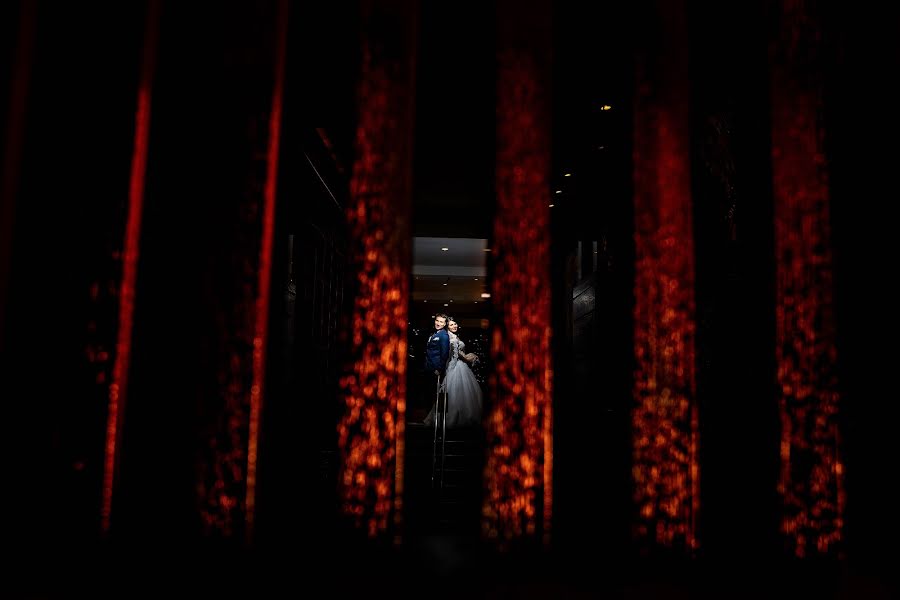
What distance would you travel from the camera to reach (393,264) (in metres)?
2.73

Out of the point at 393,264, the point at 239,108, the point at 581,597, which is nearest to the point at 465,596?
the point at 581,597

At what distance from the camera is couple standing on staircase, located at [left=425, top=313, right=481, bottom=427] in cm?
616

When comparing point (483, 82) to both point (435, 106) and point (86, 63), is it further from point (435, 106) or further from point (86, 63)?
point (86, 63)

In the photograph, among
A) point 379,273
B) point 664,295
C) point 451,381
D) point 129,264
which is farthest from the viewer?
point 451,381

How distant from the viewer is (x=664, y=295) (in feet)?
9.41

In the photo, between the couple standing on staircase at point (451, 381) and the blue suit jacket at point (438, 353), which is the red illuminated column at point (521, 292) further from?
the blue suit jacket at point (438, 353)

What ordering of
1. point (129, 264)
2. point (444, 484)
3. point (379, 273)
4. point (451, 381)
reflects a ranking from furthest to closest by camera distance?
point (451, 381), point (444, 484), point (379, 273), point (129, 264)

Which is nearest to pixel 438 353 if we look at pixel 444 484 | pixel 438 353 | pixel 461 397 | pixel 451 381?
pixel 438 353

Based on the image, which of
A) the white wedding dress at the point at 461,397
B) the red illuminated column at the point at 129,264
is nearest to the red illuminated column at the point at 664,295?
the red illuminated column at the point at 129,264

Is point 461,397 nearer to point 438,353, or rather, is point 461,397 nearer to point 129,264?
point 438,353

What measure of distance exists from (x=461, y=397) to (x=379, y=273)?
3765 millimetres

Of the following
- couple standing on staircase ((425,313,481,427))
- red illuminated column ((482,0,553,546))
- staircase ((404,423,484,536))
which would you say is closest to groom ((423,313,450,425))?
couple standing on staircase ((425,313,481,427))

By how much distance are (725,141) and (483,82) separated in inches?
64.3

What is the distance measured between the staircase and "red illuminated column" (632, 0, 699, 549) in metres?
0.83
